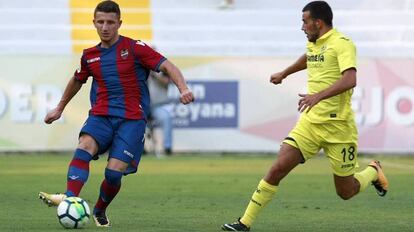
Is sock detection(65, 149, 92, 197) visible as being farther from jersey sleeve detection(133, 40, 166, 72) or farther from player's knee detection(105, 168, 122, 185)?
jersey sleeve detection(133, 40, 166, 72)

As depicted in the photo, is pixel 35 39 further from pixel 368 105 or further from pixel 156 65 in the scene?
pixel 156 65

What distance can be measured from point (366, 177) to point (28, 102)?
12.6m

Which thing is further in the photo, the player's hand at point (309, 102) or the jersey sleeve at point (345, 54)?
the jersey sleeve at point (345, 54)

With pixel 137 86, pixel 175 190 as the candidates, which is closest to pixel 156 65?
pixel 137 86

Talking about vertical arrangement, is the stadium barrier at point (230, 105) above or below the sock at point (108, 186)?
below

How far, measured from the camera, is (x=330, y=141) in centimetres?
1045

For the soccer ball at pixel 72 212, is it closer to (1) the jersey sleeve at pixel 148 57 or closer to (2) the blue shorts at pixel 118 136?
(2) the blue shorts at pixel 118 136

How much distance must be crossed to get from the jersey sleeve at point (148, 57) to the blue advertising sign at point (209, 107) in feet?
41.1

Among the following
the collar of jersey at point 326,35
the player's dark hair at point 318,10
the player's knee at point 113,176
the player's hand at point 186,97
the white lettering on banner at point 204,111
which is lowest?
the white lettering on banner at point 204,111

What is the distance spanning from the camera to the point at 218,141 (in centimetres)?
2306

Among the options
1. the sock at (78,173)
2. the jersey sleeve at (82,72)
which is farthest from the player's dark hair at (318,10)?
the sock at (78,173)

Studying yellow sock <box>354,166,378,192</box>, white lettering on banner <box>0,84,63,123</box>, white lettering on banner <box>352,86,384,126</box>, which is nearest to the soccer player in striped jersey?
yellow sock <box>354,166,378,192</box>

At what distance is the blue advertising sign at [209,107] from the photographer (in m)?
23.1

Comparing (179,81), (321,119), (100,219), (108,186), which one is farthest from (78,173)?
(321,119)
